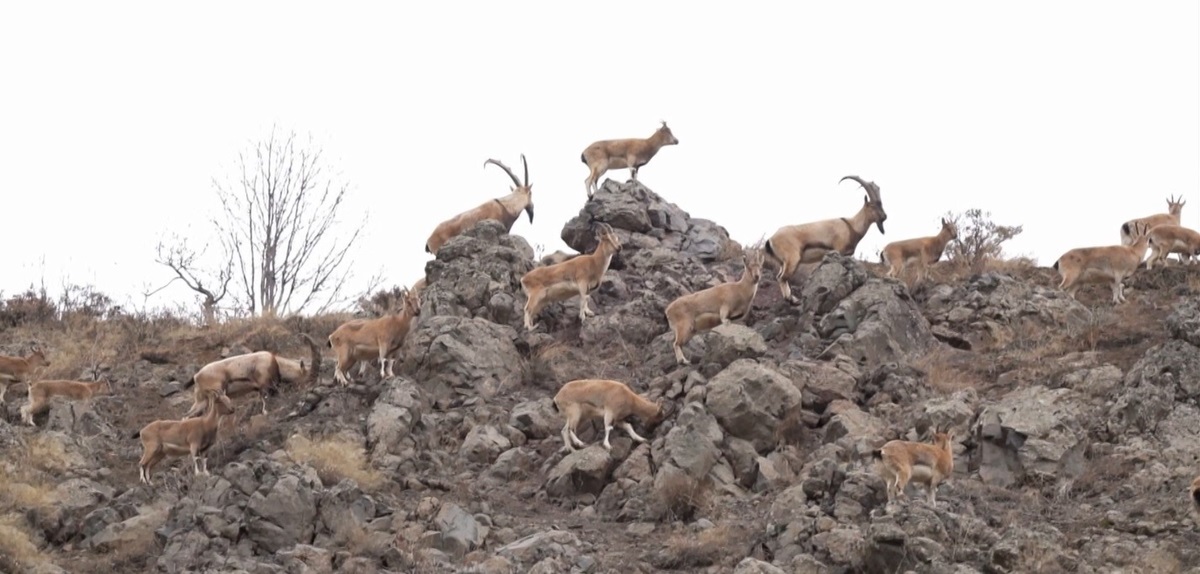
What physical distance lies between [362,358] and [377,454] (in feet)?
9.93

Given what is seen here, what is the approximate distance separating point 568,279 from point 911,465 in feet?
28.6

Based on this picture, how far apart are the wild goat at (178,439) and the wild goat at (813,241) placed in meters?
9.36

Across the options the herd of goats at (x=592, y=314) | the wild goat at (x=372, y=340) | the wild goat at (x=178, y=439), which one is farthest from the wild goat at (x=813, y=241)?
the wild goat at (x=178, y=439)

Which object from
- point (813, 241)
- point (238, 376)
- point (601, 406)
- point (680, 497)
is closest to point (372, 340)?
point (238, 376)

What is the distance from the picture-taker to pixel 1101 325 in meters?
23.2

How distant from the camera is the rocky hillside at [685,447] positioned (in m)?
17.6

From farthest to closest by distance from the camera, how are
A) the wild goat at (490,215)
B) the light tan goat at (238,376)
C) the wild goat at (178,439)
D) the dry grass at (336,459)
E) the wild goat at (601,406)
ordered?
the wild goat at (490,215), the light tan goat at (238,376), the wild goat at (178,439), the wild goat at (601,406), the dry grass at (336,459)

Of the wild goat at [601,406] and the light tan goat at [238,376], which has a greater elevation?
the light tan goat at [238,376]

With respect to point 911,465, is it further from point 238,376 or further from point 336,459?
point 238,376

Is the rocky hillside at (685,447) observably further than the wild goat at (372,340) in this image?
No

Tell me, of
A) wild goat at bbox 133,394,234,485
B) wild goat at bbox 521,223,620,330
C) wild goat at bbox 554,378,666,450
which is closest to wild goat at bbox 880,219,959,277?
wild goat at bbox 521,223,620,330

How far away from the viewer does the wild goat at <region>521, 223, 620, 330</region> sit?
81.1 feet

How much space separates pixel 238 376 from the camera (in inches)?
956

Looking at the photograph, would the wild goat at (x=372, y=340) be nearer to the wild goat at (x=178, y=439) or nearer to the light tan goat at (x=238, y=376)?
the light tan goat at (x=238, y=376)
